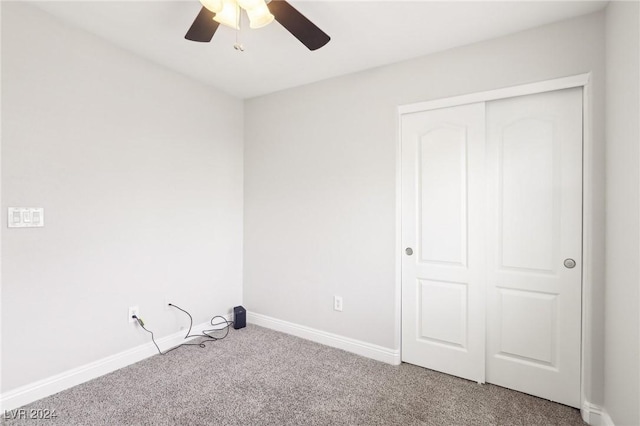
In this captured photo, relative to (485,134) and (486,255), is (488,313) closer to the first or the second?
(486,255)

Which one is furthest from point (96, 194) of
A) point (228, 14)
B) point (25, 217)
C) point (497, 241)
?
point (497, 241)

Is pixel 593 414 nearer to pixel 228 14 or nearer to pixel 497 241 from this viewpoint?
pixel 497 241

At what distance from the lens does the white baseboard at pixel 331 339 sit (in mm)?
2502

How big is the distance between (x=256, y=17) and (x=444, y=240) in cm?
186

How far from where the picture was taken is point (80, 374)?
210cm

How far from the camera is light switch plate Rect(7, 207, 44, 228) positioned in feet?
5.97

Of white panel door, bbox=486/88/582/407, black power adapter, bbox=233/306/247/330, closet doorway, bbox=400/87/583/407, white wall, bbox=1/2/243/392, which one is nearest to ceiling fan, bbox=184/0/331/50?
white wall, bbox=1/2/243/392

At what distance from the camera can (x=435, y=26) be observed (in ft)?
6.59

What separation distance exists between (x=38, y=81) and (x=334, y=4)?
6.08 ft

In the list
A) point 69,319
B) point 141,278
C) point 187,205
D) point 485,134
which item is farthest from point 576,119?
point 69,319

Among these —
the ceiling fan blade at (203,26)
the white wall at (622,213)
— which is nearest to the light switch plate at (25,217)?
the ceiling fan blade at (203,26)

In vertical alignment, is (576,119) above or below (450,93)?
below

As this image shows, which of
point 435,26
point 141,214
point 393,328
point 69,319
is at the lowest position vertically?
point 393,328

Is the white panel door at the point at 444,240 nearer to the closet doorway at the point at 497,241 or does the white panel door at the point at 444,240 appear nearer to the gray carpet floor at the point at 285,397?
the closet doorway at the point at 497,241
